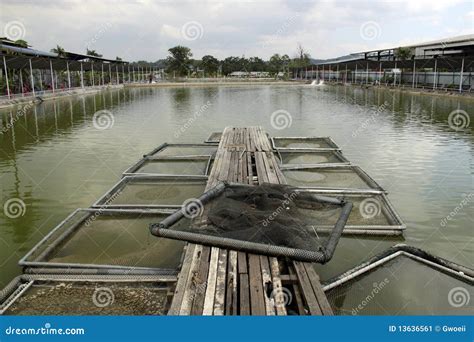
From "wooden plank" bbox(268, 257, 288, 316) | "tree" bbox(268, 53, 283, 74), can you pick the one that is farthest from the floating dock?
"tree" bbox(268, 53, 283, 74)

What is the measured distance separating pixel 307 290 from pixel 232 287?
1.92ft

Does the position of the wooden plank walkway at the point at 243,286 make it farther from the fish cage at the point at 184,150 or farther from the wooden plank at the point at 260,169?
the fish cage at the point at 184,150

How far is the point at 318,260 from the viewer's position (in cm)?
361

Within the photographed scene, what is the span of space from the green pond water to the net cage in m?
0.46

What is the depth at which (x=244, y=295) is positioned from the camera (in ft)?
10.1

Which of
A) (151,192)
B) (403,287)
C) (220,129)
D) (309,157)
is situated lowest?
(403,287)

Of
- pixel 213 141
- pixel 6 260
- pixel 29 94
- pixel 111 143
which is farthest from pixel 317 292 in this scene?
pixel 29 94

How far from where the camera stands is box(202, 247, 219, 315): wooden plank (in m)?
2.87

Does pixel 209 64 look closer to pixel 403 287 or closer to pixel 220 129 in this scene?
pixel 220 129

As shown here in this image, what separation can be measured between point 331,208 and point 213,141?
604cm

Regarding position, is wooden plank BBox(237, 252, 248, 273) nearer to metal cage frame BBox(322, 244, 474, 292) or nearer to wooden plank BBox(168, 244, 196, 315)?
wooden plank BBox(168, 244, 196, 315)

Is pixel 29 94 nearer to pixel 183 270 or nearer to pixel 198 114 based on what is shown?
pixel 198 114

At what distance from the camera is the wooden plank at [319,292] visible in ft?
9.48

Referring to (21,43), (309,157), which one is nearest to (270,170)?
(309,157)
